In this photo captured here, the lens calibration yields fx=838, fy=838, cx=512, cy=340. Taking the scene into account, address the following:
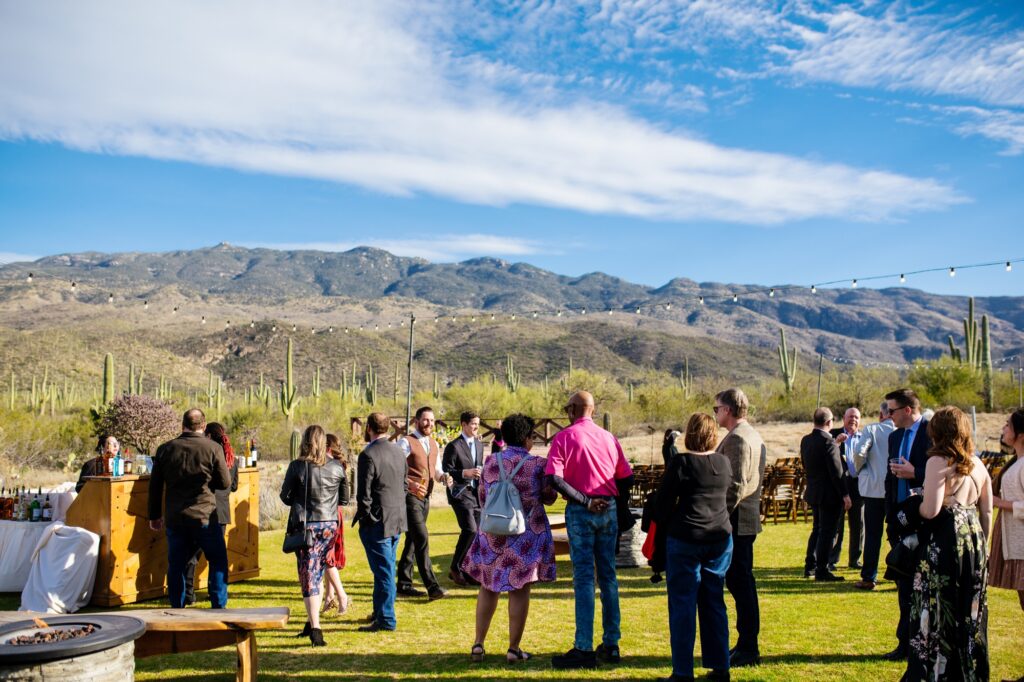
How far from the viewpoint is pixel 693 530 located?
507cm

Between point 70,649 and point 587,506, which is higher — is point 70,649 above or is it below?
below

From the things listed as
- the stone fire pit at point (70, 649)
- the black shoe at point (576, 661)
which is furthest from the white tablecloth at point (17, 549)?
the black shoe at point (576, 661)

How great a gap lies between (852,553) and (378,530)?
218 inches

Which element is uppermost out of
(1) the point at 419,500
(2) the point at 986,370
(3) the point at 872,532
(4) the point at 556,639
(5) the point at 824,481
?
(2) the point at 986,370

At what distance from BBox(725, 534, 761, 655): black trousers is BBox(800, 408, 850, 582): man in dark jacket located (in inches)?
111

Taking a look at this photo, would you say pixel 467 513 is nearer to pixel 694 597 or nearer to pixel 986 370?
pixel 694 597

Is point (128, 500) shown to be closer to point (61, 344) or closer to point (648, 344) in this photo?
point (61, 344)

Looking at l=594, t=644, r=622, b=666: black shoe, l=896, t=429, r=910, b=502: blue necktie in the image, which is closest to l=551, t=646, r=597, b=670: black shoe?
l=594, t=644, r=622, b=666: black shoe

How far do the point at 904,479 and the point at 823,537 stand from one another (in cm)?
204

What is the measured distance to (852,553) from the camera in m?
9.23

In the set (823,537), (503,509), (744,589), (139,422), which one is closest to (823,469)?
(823,537)

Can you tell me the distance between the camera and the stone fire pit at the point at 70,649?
12.4 ft

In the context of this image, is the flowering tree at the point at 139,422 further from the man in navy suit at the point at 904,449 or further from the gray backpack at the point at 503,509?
the man in navy suit at the point at 904,449

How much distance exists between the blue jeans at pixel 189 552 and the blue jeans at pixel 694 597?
3.83 m
